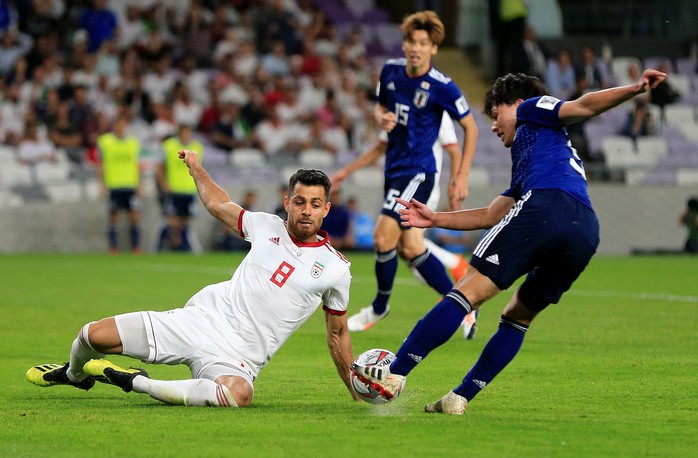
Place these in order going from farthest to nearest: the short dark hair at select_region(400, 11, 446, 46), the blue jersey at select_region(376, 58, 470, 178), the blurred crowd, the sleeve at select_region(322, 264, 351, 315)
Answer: the blurred crowd, the blue jersey at select_region(376, 58, 470, 178), the short dark hair at select_region(400, 11, 446, 46), the sleeve at select_region(322, 264, 351, 315)

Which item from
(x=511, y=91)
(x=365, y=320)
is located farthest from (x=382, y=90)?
(x=511, y=91)

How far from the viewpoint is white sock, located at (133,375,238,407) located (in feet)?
22.2

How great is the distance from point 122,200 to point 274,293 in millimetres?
16257

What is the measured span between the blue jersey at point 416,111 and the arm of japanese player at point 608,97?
464 centimetres

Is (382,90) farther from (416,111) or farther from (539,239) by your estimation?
(539,239)

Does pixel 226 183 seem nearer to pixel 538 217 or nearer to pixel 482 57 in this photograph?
pixel 482 57

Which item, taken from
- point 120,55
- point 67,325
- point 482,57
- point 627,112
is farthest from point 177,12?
point 67,325

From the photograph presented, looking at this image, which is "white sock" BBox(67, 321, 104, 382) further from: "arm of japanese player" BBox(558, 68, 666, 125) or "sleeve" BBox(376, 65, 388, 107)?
"sleeve" BBox(376, 65, 388, 107)

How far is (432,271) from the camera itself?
36.9ft

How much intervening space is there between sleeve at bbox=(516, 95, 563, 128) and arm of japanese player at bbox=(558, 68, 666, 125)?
4.8 inches

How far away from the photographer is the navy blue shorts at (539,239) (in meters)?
6.40

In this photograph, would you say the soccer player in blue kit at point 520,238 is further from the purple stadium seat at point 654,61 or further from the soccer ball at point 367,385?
the purple stadium seat at point 654,61

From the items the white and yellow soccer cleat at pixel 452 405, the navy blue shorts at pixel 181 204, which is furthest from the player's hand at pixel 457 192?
the navy blue shorts at pixel 181 204

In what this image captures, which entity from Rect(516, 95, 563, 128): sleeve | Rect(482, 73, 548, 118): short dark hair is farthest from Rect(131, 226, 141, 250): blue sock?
Rect(516, 95, 563, 128): sleeve
